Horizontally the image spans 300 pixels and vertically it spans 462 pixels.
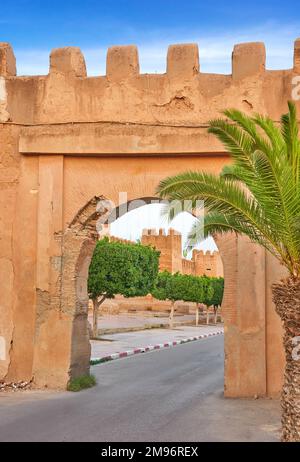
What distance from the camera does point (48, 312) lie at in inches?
468

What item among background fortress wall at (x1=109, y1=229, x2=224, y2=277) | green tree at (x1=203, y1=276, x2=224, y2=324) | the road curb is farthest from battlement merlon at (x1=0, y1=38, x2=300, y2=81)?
background fortress wall at (x1=109, y1=229, x2=224, y2=277)

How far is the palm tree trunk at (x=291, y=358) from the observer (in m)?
7.68

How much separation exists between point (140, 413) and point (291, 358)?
9.07ft

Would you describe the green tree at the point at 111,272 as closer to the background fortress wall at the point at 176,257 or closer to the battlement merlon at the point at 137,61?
the battlement merlon at the point at 137,61

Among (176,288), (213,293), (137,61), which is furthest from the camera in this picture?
(213,293)

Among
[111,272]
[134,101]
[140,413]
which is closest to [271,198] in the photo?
[140,413]

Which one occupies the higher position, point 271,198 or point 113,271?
point 271,198

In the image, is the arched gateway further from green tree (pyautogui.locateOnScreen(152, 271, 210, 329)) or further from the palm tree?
green tree (pyautogui.locateOnScreen(152, 271, 210, 329))

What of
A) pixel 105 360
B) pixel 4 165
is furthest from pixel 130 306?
pixel 4 165

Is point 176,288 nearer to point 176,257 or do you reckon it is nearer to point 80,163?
point 176,257

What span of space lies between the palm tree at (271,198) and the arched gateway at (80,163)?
305 centimetres

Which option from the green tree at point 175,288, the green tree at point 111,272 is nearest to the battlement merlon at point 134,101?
the green tree at point 111,272

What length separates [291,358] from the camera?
7766mm

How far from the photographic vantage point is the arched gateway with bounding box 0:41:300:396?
11547 mm
